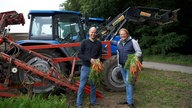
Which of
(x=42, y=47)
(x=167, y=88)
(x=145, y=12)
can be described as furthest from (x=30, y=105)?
(x=145, y=12)

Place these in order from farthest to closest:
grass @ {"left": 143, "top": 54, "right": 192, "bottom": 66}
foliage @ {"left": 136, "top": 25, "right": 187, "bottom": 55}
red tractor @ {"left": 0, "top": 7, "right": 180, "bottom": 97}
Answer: foliage @ {"left": 136, "top": 25, "right": 187, "bottom": 55} < grass @ {"left": 143, "top": 54, "right": 192, "bottom": 66} < red tractor @ {"left": 0, "top": 7, "right": 180, "bottom": 97}

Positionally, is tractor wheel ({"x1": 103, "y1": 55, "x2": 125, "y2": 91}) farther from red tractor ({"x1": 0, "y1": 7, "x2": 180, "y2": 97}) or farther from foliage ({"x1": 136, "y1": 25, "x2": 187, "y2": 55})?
foliage ({"x1": 136, "y1": 25, "x2": 187, "y2": 55})

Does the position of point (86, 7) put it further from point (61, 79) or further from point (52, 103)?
point (52, 103)

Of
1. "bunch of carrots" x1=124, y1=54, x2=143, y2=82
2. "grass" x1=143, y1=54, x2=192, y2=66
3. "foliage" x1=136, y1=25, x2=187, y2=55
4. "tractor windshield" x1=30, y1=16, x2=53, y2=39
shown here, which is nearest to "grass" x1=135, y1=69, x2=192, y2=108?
"bunch of carrots" x1=124, y1=54, x2=143, y2=82

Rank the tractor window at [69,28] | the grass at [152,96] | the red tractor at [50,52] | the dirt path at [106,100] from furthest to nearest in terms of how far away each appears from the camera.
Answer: the tractor window at [69,28]
the red tractor at [50,52]
the dirt path at [106,100]
the grass at [152,96]

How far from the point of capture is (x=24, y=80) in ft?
26.5

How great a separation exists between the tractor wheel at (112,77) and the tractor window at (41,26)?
1939 mm

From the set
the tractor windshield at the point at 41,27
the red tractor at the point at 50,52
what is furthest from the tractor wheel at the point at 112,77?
the tractor windshield at the point at 41,27

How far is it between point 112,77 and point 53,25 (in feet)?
7.43

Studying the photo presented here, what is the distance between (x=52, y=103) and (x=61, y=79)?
2306 millimetres

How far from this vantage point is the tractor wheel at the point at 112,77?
30.2ft

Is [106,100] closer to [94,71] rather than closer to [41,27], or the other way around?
[94,71]

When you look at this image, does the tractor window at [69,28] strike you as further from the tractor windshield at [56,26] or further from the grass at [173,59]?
the grass at [173,59]

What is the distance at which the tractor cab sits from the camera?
989 centimetres
